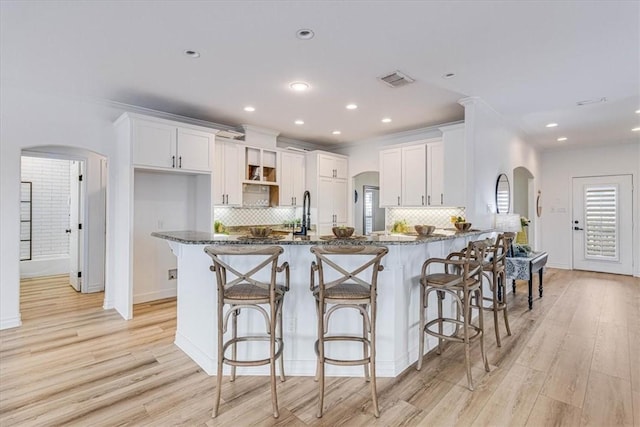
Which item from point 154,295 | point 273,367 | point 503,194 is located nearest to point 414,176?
point 503,194

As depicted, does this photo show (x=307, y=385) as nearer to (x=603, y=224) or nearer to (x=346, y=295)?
(x=346, y=295)

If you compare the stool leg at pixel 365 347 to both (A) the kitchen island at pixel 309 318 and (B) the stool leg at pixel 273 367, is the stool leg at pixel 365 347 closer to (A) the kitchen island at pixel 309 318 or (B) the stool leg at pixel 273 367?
(A) the kitchen island at pixel 309 318

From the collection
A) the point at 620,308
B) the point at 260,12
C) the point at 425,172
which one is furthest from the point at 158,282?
the point at 620,308

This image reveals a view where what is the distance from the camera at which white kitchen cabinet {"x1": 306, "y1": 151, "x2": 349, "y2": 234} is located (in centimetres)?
626

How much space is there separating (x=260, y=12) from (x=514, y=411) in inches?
127

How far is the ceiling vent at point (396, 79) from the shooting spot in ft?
11.1

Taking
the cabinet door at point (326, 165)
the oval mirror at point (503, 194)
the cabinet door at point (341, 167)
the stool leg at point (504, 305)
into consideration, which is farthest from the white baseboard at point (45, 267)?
the oval mirror at point (503, 194)

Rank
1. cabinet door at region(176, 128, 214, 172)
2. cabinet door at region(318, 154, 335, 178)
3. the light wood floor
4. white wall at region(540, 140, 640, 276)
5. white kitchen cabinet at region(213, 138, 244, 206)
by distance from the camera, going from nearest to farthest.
A: the light wood floor → cabinet door at region(176, 128, 214, 172) → white kitchen cabinet at region(213, 138, 244, 206) → cabinet door at region(318, 154, 335, 178) → white wall at region(540, 140, 640, 276)

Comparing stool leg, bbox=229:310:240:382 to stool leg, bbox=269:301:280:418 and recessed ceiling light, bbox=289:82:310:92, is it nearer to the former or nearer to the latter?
stool leg, bbox=269:301:280:418

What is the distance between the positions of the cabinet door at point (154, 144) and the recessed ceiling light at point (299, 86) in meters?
1.70

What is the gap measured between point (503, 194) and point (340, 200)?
2.91m

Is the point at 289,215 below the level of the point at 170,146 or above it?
below

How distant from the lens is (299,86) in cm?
371

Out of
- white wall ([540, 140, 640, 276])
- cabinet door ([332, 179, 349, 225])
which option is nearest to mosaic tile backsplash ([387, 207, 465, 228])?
cabinet door ([332, 179, 349, 225])
